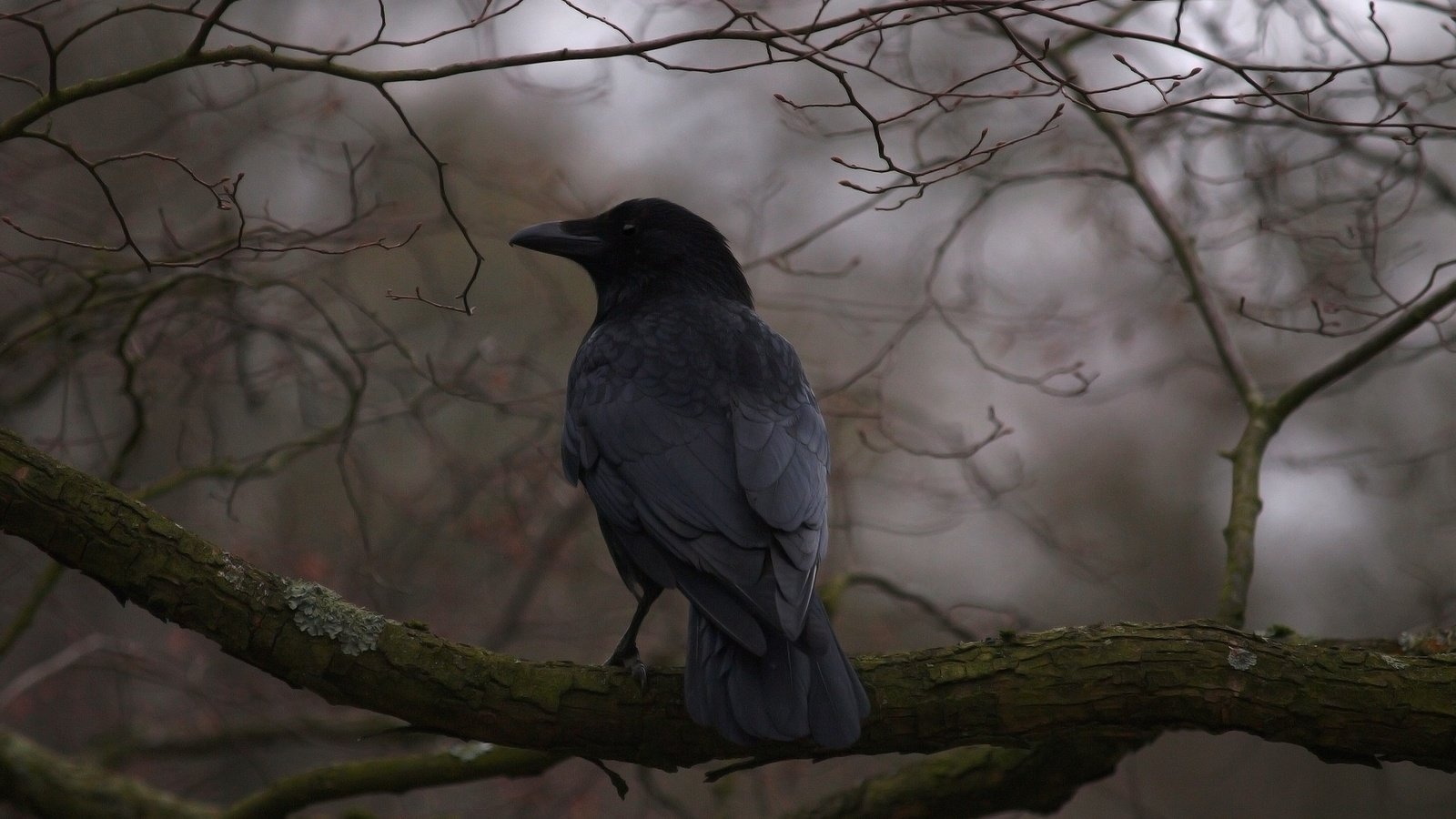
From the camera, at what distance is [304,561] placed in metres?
6.06

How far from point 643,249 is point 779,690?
2592 mm

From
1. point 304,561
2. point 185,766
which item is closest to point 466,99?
point 304,561

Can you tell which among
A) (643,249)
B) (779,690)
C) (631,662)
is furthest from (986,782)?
(643,249)

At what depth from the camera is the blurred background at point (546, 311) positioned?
16.3 ft

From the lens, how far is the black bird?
330cm

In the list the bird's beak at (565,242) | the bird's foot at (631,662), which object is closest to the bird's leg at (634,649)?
the bird's foot at (631,662)

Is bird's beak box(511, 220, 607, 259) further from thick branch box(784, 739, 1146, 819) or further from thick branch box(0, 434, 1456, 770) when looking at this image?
thick branch box(784, 739, 1146, 819)

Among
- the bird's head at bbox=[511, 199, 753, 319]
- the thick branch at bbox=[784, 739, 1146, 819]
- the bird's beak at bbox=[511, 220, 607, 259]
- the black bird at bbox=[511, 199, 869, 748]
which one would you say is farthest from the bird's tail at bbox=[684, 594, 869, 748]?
the bird's beak at bbox=[511, 220, 607, 259]

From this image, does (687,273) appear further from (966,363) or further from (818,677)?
(966,363)

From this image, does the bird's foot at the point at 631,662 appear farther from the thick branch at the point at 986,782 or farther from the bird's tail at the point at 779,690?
the thick branch at the point at 986,782

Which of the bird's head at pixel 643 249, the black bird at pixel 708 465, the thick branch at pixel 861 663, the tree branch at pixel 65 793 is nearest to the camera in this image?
the thick branch at pixel 861 663

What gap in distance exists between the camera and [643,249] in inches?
210

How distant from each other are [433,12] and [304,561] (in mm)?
3388

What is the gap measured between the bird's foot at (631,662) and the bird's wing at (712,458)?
25 centimetres
